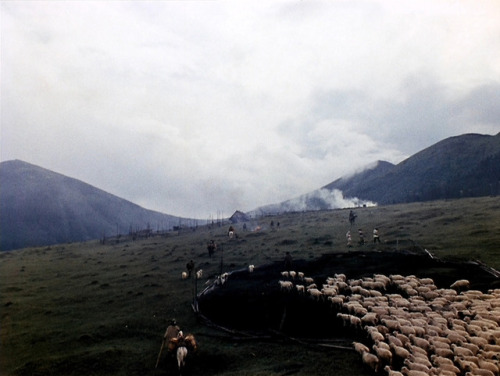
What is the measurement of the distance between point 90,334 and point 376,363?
17.9m

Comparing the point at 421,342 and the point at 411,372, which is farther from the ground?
the point at 421,342

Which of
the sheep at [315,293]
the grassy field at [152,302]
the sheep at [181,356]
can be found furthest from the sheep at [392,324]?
the sheep at [181,356]

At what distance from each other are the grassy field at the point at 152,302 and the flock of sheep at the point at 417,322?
7.38 feet

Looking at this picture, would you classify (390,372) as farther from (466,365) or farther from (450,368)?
(466,365)

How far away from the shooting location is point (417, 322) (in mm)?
20375

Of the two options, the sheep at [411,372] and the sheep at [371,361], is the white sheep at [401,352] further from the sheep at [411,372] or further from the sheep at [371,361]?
the sheep at [411,372]

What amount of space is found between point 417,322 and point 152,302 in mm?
20493

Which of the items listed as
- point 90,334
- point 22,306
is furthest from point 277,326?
point 22,306

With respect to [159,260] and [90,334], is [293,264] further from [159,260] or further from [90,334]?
[159,260]

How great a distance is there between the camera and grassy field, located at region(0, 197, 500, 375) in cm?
1910

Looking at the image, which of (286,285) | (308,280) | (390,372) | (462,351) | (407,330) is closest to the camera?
(390,372)

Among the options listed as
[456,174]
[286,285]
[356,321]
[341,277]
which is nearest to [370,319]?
[356,321]

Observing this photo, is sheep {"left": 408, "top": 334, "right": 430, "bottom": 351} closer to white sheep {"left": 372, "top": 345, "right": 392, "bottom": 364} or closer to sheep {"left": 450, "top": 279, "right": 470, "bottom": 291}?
white sheep {"left": 372, "top": 345, "right": 392, "bottom": 364}

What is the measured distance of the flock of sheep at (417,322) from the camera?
53.7ft
